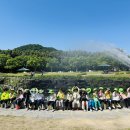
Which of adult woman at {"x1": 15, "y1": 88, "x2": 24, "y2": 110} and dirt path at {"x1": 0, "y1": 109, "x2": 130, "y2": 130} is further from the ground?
adult woman at {"x1": 15, "y1": 88, "x2": 24, "y2": 110}

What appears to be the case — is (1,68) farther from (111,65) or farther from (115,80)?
(115,80)

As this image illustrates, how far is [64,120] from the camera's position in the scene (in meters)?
18.7

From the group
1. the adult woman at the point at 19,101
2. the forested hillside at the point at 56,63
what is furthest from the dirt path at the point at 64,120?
the forested hillside at the point at 56,63

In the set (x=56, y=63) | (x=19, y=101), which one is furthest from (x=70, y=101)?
(x=56, y=63)

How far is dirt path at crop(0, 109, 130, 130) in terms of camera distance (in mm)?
16891

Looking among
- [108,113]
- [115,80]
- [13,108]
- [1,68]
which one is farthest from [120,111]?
[1,68]

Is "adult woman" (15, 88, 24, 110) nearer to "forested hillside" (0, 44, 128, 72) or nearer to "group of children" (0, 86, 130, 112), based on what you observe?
"group of children" (0, 86, 130, 112)

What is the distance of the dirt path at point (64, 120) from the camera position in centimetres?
1689

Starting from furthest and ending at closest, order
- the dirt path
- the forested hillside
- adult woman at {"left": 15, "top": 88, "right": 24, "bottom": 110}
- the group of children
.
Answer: the forested hillside, adult woman at {"left": 15, "top": 88, "right": 24, "bottom": 110}, the group of children, the dirt path

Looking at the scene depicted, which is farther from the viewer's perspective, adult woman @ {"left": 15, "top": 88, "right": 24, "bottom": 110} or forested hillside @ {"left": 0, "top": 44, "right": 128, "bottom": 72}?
forested hillside @ {"left": 0, "top": 44, "right": 128, "bottom": 72}

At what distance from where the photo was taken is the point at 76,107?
2278 cm

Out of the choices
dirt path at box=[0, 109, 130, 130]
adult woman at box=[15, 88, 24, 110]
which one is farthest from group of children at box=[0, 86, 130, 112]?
dirt path at box=[0, 109, 130, 130]

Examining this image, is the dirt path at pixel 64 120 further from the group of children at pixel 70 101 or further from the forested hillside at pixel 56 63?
the forested hillside at pixel 56 63

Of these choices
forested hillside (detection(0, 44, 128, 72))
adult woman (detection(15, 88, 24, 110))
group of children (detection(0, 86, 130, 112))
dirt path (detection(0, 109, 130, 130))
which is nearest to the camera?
dirt path (detection(0, 109, 130, 130))
